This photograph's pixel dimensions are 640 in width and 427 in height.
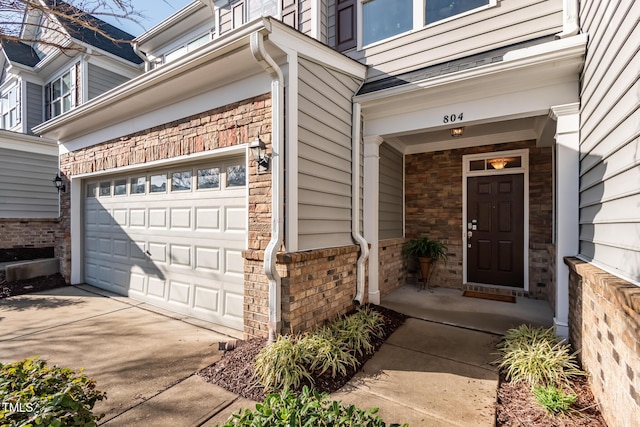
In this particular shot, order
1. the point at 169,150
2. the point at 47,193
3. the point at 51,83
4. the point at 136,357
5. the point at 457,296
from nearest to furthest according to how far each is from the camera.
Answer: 1. the point at 136,357
2. the point at 169,150
3. the point at 457,296
4. the point at 47,193
5. the point at 51,83

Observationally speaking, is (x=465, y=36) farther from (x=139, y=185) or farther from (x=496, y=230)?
(x=139, y=185)

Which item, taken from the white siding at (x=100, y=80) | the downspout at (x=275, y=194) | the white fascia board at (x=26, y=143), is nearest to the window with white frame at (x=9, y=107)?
the white fascia board at (x=26, y=143)

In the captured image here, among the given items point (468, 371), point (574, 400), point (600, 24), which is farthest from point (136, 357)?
point (600, 24)

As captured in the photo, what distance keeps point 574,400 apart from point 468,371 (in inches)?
30.6

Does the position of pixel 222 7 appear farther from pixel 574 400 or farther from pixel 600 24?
pixel 574 400

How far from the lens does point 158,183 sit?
486 cm

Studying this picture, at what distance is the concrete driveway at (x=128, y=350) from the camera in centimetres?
235

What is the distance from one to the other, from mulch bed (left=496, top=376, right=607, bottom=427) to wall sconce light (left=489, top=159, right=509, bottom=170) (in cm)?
361

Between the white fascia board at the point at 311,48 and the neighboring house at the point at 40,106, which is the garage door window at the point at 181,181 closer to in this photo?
the white fascia board at the point at 311,48

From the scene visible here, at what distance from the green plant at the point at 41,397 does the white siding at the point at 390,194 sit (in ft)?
13.2

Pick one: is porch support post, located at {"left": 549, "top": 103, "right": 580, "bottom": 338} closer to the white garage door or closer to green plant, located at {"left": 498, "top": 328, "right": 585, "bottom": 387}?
green plant, located at {"left": 498, "top": 328, "right": 585, "bottom": 387}

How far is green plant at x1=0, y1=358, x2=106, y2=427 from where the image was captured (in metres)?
1.28

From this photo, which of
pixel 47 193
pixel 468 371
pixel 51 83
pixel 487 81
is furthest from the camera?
pixel 51 83

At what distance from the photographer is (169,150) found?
4.38 m
